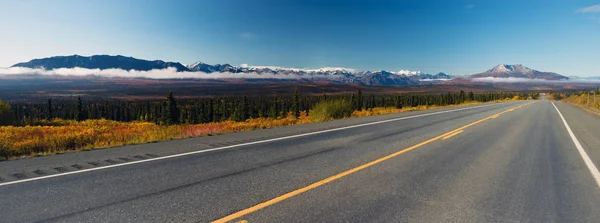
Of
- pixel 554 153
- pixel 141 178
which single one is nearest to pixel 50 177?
pixel 141 178

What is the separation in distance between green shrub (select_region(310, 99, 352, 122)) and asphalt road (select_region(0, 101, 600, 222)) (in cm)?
1091

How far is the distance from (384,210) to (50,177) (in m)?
5.93

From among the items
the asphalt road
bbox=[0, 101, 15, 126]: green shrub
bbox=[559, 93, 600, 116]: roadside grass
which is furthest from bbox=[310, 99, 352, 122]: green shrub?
bbox=[0, 101, 15, 126]: green shrub

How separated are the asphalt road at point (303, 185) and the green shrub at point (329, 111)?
35.8ft

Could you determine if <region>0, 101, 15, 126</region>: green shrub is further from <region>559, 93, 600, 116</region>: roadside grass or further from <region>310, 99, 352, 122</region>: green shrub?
<region>559, 93, 600, 116</region>: roadside grass

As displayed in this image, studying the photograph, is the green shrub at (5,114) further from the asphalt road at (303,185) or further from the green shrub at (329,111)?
the asphalt road at (303,185)

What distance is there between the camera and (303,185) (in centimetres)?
510

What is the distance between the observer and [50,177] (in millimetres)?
5387

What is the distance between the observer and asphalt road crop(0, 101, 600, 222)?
3.98 meters

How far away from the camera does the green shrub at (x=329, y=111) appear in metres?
19.8

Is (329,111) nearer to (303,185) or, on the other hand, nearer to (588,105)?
(303,185)

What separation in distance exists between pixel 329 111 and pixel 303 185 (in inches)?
600

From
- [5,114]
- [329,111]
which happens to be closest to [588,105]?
[329,111]

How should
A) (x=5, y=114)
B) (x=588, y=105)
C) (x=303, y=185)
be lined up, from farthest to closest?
(x=588, y=105) → (x=5, y=114) → (x=303, y=185)
